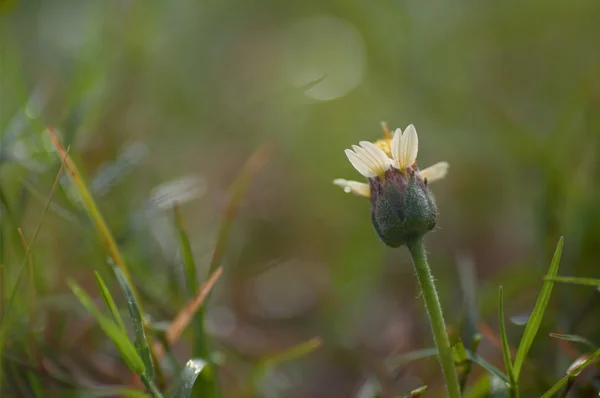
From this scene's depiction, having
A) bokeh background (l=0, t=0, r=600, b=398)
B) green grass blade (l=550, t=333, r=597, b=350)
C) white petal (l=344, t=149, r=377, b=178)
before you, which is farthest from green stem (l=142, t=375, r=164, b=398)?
green grass blade (l=550, t=333, r=597, b=350)

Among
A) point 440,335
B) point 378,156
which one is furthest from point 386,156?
point 440,335

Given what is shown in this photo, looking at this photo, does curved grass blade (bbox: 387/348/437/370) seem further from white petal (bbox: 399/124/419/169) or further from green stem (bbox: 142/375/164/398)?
green stem (bbox: 142/375/164/398)

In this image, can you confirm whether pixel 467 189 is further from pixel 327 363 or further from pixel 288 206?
pixel 327 363

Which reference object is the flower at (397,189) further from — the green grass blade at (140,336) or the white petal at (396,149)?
the green grass blade at (140,336)

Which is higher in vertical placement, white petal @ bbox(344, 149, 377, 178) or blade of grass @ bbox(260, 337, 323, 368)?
white petal @ bbox(344, 149, 377, 178)

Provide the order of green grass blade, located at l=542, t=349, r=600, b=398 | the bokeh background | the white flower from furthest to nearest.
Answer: the bokeh background → the white flower → green grass blade, located at l=542, t=349, r=600, b=398

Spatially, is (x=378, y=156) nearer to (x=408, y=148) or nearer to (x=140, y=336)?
(x=408, y=148)
